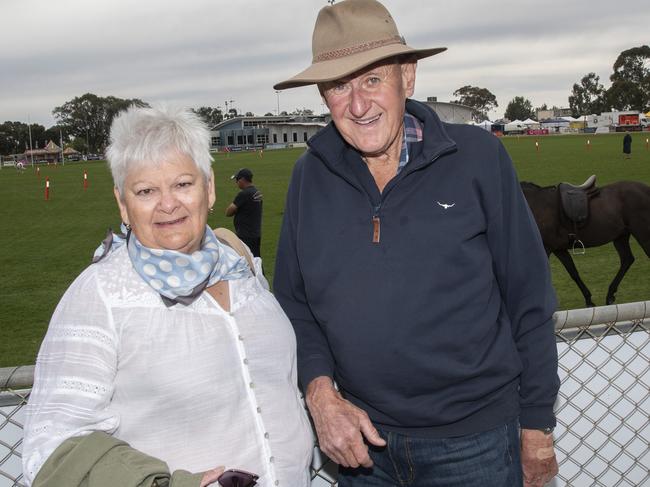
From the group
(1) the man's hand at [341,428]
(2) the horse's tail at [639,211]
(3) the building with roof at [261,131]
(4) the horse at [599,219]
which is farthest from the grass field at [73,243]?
(3) the building with roof at [261,131]

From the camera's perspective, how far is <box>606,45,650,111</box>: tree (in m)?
96.5

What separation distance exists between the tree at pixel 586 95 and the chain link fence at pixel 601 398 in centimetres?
12469

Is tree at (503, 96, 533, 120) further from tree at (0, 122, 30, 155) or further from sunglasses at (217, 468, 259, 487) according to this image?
sunglasses at (217, 468, 259, 487)

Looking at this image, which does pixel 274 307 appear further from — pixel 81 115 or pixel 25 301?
pixel 81 115

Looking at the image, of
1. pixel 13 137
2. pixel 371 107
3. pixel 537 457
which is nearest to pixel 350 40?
pixel 371 107

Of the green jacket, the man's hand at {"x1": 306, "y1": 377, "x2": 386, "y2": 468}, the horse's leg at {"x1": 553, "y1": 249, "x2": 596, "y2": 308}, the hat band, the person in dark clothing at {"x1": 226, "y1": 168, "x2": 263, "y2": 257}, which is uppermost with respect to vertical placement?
the hat band

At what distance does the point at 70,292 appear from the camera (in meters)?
1.81

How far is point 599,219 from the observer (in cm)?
964

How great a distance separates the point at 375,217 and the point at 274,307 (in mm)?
409

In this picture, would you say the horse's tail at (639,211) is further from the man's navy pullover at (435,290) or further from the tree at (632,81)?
the tree at (632,81)

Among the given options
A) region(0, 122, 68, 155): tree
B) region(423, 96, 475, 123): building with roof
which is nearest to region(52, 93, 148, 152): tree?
region(0, 122, 68, 155): tree

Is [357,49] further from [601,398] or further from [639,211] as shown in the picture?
[639,211]

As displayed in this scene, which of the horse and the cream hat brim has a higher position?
the cream hat brim

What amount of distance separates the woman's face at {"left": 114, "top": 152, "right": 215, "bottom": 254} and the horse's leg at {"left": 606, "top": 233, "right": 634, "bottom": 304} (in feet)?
26.1
